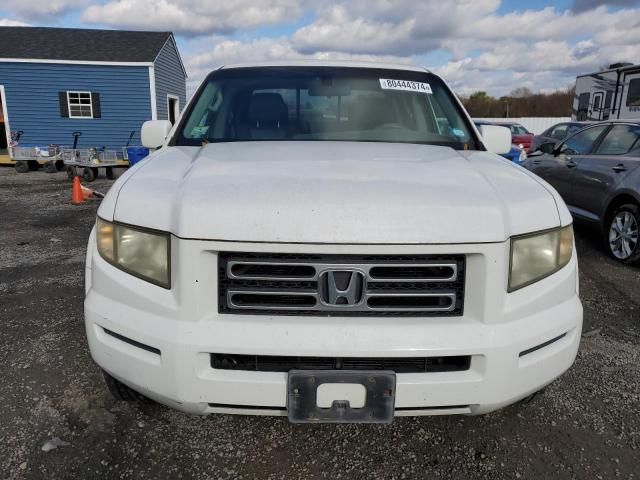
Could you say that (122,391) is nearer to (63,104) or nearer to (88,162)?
(88,162)

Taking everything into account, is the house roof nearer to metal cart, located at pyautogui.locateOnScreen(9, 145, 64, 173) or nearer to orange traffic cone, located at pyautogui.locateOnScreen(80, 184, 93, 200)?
metal cart, located at pyautogui.locateOnScreen(9, 145, 64, 173)

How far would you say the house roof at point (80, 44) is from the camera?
1816 cm

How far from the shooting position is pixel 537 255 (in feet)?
6.48

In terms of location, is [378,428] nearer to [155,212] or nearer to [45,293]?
[155,212]

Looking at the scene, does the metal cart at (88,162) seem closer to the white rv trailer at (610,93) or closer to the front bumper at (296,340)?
the front bumper at (296,340)

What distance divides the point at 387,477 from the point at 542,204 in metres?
1.31

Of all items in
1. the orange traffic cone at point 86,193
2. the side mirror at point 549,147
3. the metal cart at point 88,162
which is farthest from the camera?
the metal cart at point 88,162

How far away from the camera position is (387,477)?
7.18ft

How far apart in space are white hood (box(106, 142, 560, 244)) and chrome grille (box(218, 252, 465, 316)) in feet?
0.31

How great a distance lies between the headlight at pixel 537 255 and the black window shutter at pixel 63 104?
1969 cm

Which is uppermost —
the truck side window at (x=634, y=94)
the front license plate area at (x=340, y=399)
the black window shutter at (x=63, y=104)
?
the truck side window at (x=634, y=94)

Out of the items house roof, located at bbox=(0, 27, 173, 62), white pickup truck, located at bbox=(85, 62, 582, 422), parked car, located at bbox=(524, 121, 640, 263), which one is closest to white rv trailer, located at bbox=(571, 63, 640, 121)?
parked car, located at bbox=(524, 121, 640, 263)

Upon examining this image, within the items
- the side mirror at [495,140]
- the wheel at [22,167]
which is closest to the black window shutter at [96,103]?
the wheel at [22,167]

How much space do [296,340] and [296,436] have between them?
3.01 ft
